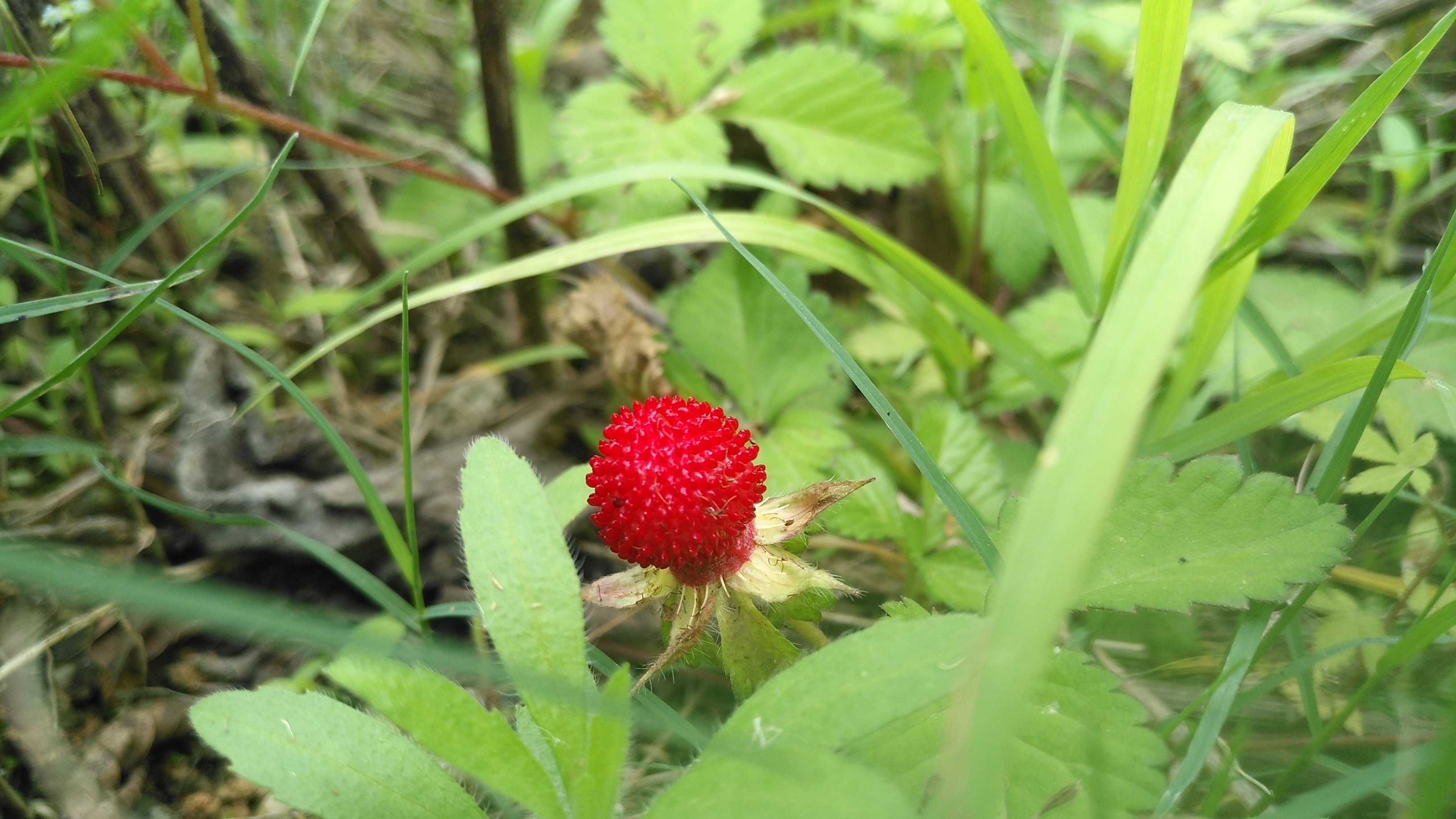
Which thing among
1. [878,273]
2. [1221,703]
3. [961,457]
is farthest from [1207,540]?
[878,273]

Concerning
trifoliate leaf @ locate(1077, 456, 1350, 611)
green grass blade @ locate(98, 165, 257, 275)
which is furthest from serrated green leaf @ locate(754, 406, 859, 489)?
green grass blade @ locate(98, 165, 257, 275)

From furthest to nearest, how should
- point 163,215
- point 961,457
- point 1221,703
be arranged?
point 961,457
point 163,215
point 1221,703

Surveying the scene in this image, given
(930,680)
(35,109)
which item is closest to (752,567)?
(930,680)

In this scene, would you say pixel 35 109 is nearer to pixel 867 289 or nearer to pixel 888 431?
pixel 888 431

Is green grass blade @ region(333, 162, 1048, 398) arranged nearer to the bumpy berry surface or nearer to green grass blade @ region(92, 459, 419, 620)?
green grass blade @ region(92, 459, 419, 620)

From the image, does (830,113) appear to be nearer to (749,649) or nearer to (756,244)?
(756,244)

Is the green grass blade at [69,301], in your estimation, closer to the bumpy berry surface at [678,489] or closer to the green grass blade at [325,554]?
the green grass blade at [325,554]

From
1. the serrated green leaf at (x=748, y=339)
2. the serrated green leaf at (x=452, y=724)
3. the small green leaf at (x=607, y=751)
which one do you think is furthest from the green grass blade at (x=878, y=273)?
the small green leaf at (x=607, y=751)

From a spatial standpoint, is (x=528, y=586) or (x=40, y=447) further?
(x=40, y=447)
